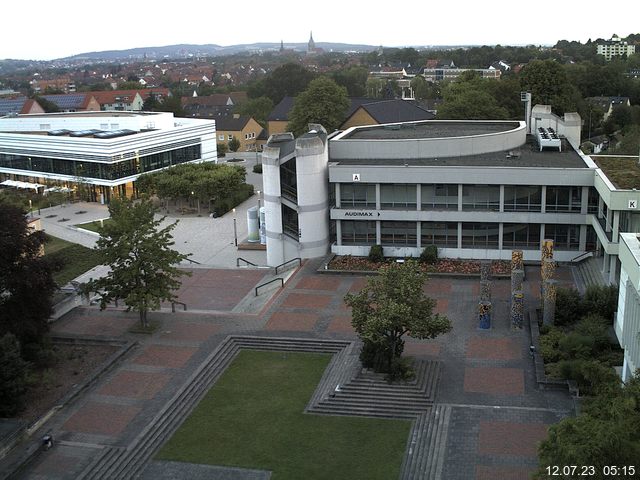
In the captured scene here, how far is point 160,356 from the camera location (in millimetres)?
29328

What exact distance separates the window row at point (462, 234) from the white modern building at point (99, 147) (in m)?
31.1

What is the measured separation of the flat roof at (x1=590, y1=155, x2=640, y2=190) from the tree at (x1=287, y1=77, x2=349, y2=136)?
4091 cm

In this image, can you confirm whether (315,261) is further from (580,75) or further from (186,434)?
(580,75)

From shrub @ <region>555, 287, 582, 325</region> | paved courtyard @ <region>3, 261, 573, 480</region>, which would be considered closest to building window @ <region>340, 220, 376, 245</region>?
paved courtyard @ <region>3, 261, 573, 480</region>

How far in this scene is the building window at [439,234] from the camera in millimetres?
40250

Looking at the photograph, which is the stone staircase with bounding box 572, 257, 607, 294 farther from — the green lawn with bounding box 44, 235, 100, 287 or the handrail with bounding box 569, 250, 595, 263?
the green lawn with bounding box 44, 235, 100, 287

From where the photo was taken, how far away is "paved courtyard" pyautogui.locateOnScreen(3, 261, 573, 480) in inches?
866

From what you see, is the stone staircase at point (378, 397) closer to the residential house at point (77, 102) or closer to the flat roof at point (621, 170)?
the flat roof at point (621, 170)

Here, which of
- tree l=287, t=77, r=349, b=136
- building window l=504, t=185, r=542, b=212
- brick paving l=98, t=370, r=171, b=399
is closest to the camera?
brick paving l=98, t=370, r=171, b=399

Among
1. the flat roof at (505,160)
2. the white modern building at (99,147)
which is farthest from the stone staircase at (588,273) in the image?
the white modern building at (99,147)

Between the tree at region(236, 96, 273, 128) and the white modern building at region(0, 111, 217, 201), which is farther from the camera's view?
the tree at region(236, 96, 273, 128)

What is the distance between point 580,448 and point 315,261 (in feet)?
90.8

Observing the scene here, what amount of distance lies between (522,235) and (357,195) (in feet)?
30.9

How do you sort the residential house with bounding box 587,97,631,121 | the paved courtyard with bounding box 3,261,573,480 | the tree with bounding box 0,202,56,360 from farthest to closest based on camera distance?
the residential house with bounding box 587,97,631,121 < the tree with bounding box 0,202,56,360 < the paved courtyard with bounding box 3,261,573,480
